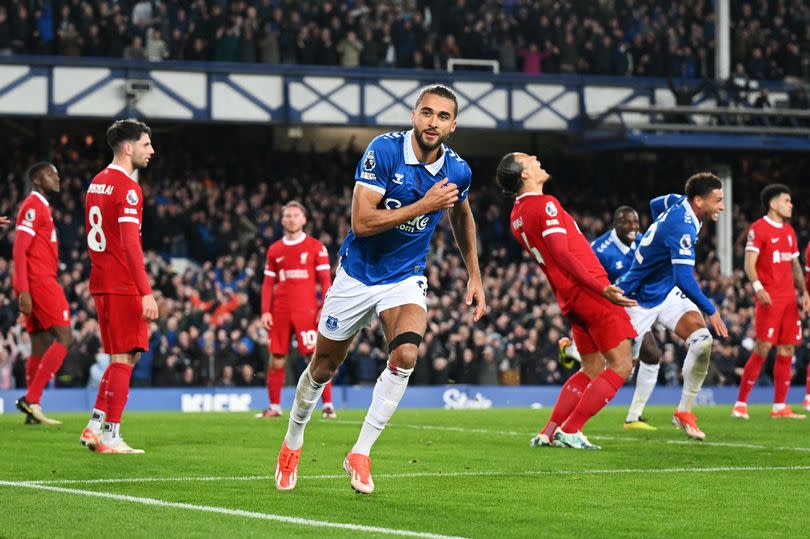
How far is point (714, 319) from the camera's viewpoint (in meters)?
12.5

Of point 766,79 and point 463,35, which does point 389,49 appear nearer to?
point 463,35

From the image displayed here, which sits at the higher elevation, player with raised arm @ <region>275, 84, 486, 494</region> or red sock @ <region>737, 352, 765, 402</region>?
player with raised arm @ <region>275, 84, 486, 494</region>

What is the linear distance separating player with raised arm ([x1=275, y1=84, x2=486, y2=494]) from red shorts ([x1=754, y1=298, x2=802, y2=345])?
9776mm

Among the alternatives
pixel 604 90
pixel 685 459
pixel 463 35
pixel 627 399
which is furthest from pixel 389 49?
pixel 685 459

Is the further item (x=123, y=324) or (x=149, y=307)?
(x=123, y=324)

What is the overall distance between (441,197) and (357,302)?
0.87m

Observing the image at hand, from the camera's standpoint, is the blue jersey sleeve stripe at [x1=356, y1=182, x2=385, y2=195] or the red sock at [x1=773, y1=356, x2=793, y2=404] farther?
the red sock at [x1=773, y1=356, x2=793, y2=404]

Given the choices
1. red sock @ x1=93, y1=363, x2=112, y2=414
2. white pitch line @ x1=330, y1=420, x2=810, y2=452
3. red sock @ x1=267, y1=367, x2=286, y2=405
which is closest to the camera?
red sock @ x1=93, y1=363, x2=112, y2=414

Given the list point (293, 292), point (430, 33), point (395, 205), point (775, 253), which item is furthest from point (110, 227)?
point (430, 33)

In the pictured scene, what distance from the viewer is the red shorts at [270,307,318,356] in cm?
1788

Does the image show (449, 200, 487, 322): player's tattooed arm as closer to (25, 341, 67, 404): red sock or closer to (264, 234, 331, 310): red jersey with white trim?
(25, 341, 67, 404): red sock

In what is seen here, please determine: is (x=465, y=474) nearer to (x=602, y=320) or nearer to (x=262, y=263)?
(x=602, y=320)

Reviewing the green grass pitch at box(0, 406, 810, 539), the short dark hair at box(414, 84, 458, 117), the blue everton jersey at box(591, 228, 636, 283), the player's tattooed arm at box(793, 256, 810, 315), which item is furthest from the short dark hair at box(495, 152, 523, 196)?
the player's tattooed arm at box(793, 256, 810, 315)

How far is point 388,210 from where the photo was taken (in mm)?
8367
